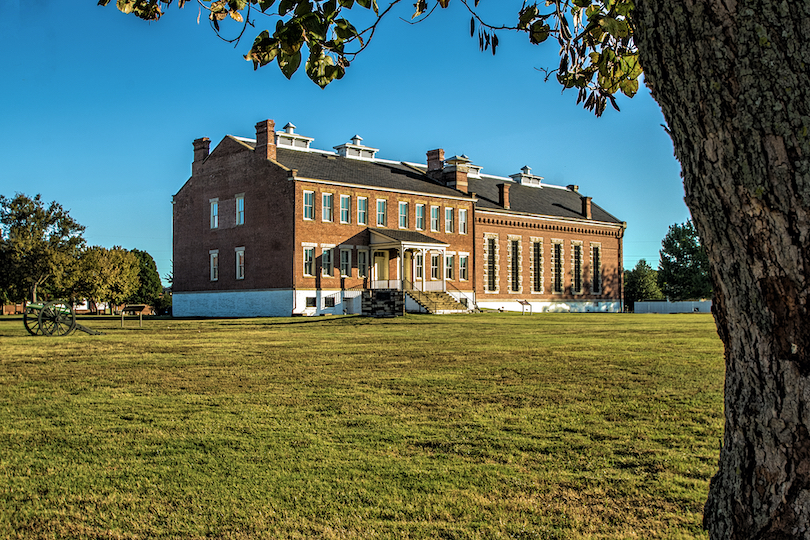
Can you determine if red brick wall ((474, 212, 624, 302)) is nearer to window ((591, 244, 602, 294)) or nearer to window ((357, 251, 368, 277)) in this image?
window ((591, 244, 602, 294))

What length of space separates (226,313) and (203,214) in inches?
285

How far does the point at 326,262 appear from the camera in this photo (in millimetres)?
42781

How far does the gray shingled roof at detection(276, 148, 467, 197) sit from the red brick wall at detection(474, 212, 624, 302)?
459 cm

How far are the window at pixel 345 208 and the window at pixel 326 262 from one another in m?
2.15

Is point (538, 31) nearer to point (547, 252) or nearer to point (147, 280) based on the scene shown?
point (547, 252)

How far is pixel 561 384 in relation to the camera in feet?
33.9

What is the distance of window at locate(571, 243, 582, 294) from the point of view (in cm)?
5803

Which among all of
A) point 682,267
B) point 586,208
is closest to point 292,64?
point 586,208

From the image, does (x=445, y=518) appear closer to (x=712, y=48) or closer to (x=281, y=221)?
(x=712, y=48)

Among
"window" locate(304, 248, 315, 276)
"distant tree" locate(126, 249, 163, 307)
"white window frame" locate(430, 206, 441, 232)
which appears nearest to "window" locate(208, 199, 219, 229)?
"window" locate(304, 248, 315, 276)

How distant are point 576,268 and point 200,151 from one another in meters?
30.7

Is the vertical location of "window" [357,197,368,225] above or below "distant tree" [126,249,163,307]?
above

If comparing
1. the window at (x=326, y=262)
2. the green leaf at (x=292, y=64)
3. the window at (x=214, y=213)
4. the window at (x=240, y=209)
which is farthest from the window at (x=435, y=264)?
the green leaf at (x=292, y=64)

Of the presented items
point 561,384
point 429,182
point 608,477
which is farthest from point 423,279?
point 608,477
